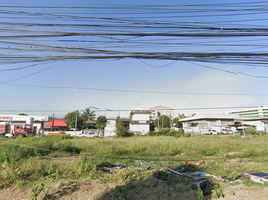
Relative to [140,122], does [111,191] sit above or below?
below

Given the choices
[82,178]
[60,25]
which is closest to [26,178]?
[82,178]

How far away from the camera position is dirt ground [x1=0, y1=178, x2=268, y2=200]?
14.9 ft

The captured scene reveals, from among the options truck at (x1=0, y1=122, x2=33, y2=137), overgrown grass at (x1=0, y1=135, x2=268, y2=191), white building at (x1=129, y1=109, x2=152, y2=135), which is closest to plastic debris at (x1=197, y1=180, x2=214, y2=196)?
overgrown grass at (x1=0, y1=135, x2=268, y2=191)

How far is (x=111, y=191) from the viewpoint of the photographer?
488cm

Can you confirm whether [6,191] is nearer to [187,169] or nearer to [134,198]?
[134,198]

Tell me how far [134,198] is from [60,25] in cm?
579

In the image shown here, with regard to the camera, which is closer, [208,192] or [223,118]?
[208,192]

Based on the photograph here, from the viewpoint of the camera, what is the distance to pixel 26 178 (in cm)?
613

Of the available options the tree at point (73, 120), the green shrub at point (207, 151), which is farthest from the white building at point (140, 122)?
the green shrub at point (207, 151)

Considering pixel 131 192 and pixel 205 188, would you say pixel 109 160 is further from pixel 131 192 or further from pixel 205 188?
pixel 205 188

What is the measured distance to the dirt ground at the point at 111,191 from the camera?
14.9ft

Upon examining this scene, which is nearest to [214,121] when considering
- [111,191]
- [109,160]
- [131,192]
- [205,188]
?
[109,160]

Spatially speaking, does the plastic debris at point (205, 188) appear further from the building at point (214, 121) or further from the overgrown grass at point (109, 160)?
the building at point (214, 121)

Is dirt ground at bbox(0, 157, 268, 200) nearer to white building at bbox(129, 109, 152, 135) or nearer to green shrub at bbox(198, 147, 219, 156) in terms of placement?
green shrub at bbox(198, 147, 219, 156)
